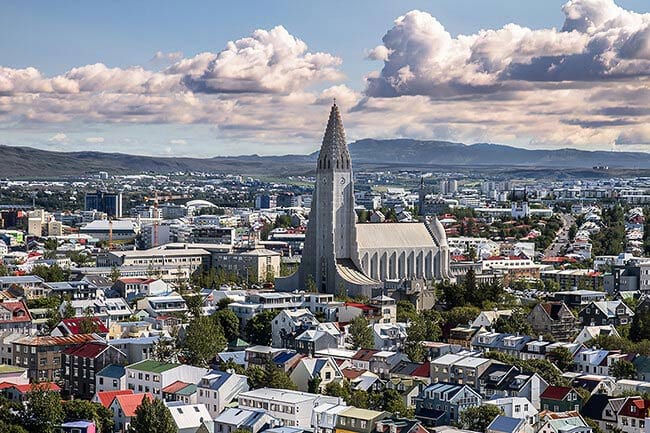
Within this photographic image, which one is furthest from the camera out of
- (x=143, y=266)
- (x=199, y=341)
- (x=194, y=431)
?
(x=143, y=266)

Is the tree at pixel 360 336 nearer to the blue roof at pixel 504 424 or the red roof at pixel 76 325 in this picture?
the red roof at pixel 76 325

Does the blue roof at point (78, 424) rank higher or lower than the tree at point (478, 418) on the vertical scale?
lower

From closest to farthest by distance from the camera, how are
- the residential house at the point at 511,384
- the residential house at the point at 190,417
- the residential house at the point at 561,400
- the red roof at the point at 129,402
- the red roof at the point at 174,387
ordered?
the residential house at the point at 190,417 < the red roof at the point at 129,402 < the residential house at the point at 561,400 < the red roof at the point at 174,387 < the residential house at the point at 511,384

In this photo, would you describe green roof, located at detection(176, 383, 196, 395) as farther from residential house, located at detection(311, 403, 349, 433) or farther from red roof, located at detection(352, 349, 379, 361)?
red roof, located at detection(352, 349, 379, 361)

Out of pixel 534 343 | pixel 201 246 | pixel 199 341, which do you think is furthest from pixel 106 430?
pixel 201 246

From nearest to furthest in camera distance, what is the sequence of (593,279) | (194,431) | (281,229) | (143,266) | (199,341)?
(194,431), (199,341), (593,279), (143,266), (281,229)

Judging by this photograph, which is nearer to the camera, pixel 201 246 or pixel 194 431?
pixel 194 431

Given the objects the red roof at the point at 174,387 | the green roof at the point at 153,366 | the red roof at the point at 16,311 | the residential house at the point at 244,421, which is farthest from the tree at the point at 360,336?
the residential house at the point at 244,421

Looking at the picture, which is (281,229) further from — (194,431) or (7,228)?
(194,431)
